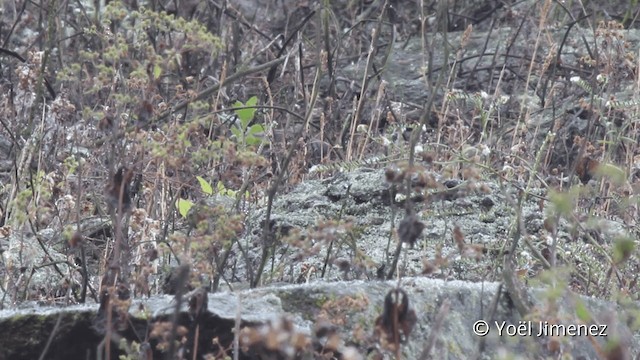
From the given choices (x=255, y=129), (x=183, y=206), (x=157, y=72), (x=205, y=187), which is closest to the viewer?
(x=157, y=72)

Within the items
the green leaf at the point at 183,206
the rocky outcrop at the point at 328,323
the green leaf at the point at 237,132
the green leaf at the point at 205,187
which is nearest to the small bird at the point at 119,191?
the rocky outcrop at the point at 328,323

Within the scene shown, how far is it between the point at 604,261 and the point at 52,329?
207cm

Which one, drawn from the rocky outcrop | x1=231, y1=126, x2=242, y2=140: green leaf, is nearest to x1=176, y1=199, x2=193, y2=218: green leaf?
x1=231, y1=126, x2=242, y2=140: green leaf

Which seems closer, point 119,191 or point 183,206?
point 119,191

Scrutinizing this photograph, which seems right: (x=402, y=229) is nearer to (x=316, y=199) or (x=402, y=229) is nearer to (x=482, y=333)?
(x=482, y=333)

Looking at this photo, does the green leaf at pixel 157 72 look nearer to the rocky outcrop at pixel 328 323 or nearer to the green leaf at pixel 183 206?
the rocky outcrop at pixel 328 323

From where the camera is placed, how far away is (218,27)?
7.89 m

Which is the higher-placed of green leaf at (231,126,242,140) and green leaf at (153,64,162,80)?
green leaf at (153,64,162,80)

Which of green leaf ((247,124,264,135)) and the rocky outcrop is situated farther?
green leaf ((247,124,264,135))

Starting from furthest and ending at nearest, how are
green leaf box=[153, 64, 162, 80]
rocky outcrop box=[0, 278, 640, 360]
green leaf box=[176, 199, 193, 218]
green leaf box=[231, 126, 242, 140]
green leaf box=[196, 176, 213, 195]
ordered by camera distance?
green leaf box=[231, 126, 242, 140] < green leaf box=[196, 176, 213, 195] < green leaf box=[176, 199, 193, 218] < green leaf box=[153, 64, 162, 80] < rocky outcrop box=[0, 278, 640, 360]

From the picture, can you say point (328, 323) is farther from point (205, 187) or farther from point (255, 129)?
point (255, 129)

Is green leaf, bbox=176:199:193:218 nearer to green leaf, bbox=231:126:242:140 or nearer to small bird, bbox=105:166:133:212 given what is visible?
green leaf, bbox=231:126:242:140

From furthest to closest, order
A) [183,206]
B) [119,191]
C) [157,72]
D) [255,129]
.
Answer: [255,129] < [183,206] < [157,72] < [119,191]

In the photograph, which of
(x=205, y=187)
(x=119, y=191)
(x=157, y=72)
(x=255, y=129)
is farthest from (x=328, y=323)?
(x=255, y=129)
